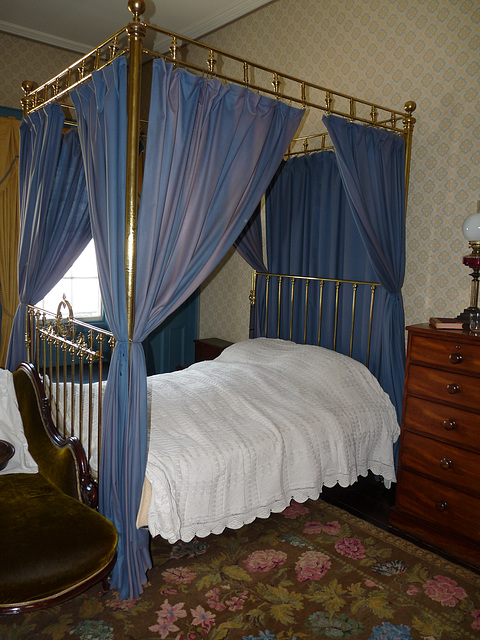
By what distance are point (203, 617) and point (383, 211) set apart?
7.84ft

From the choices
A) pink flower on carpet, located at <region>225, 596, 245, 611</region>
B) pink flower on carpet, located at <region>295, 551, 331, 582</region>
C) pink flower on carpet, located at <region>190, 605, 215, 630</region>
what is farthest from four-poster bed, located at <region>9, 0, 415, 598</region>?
pink flower on carpet, located at <region>295, 551, 331, 582</region>

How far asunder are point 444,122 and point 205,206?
180cm

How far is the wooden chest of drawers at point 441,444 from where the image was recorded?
2.58 meters

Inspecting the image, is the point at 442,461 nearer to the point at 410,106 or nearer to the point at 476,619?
the point at 476,619

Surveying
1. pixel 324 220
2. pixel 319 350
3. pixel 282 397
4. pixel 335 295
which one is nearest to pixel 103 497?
pixel 282 397

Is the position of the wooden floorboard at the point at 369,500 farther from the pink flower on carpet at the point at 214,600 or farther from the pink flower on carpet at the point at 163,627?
the pink flower on carpet at the point at 163,627

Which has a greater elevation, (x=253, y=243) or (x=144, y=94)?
(x=144, y=94)

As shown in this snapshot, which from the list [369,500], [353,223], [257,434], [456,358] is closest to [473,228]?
[456,358]

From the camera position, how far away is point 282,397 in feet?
10.0

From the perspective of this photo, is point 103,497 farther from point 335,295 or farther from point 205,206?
point 335,295

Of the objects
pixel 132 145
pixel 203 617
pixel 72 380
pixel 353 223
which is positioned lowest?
pixel 203 617

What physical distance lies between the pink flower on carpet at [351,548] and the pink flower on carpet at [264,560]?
0.29 metres

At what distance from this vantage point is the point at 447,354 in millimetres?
2666

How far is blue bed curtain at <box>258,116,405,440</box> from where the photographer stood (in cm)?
314
